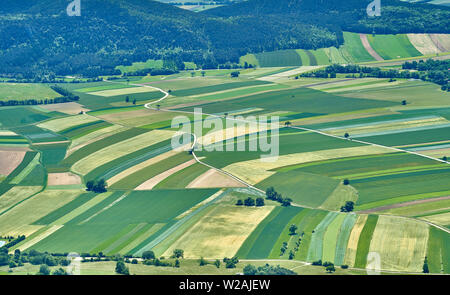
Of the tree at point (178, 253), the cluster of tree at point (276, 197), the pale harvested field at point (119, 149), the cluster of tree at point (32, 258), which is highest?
the pale harvested field at point (119, 149)

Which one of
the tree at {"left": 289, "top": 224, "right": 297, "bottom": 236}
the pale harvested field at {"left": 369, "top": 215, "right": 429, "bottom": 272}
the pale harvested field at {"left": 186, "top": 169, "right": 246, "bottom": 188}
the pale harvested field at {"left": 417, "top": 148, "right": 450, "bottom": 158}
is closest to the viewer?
the pale harvested field at {"left": 369, "top": 215, "right": 429, "bottom": 272}

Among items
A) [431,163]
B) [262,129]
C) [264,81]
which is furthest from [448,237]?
[264,81]

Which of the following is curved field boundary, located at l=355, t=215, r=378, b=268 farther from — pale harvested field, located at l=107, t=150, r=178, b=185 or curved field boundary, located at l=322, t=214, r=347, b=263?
pale harvested field, located at l=107, t=150, r=178, b=185

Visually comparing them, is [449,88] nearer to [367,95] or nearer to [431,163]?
[367,95]

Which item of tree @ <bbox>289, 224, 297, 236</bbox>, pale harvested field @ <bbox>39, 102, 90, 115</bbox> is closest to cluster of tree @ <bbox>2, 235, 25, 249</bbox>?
tree @ <bbox>289, 224, 297, 236</bbox>

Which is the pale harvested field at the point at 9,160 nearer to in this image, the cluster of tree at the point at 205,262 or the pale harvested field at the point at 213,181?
the pale harvested field at the point at 213,181

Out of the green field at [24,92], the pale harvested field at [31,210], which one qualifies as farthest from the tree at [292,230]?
the green field at [24,92]
